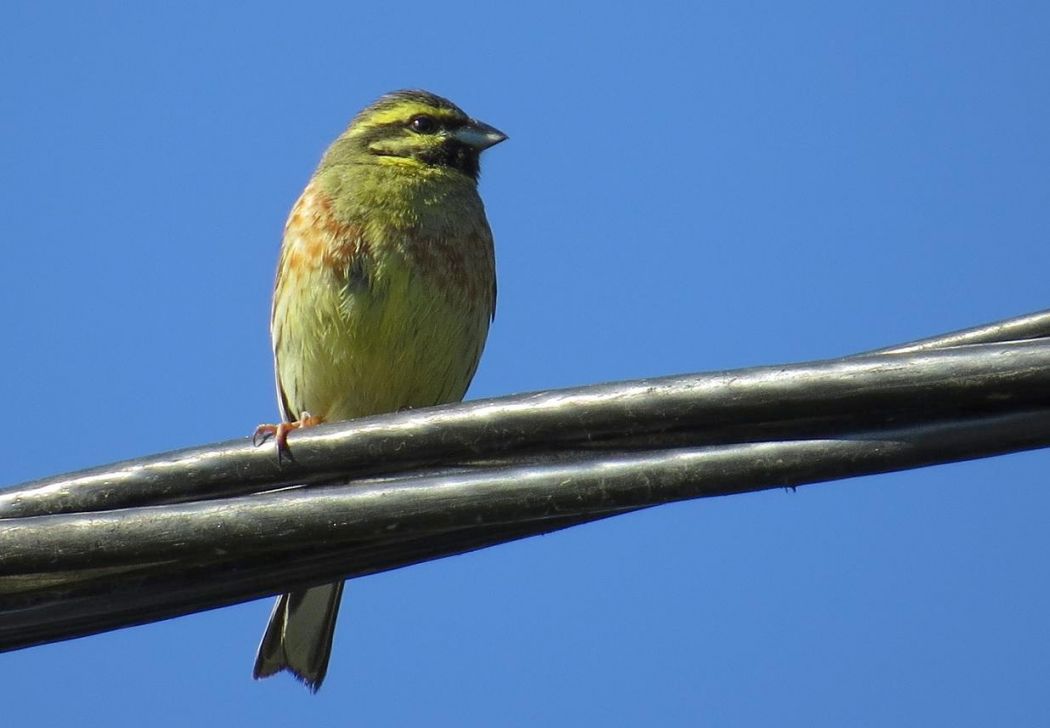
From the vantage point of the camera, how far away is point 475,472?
3311 mm

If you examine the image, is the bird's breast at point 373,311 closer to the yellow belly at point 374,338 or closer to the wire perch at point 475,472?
the yellow belly at point 374,338

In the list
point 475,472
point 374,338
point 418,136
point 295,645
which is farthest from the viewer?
point 418,136

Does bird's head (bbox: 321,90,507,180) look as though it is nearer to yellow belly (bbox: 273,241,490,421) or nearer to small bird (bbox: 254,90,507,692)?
small bird (bbox: 254,90,507,692)

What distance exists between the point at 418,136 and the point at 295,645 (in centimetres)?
250

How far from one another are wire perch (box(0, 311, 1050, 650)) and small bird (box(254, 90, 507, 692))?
8.25 ft

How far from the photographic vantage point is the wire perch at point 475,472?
318cm

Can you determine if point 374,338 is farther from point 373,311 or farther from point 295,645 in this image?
point 295,645

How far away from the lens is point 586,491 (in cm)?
325

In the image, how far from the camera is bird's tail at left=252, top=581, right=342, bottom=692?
5.88m

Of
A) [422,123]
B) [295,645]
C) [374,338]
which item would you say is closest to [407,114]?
[422,123]

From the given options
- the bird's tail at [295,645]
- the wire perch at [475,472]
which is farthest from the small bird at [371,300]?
the wire perch at [475,472]

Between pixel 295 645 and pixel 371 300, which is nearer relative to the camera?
pixel 295 645

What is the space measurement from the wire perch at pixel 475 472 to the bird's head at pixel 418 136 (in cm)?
374

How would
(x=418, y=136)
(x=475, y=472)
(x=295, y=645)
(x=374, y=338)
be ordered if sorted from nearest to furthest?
(x=475, y=472), (x=295, y=645), (x=374, y=338), (x=418, y=136)
